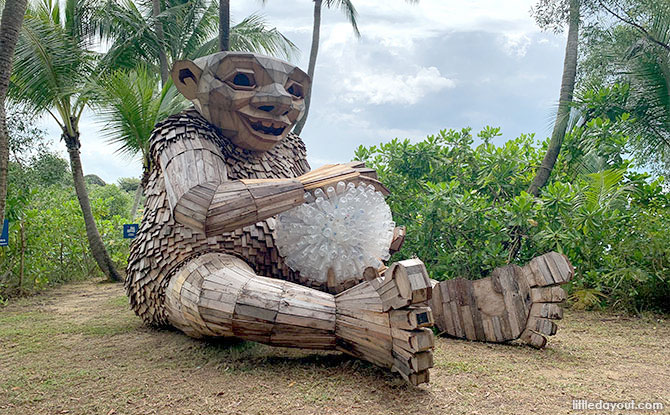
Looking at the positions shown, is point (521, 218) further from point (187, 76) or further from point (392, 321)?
point (187, 76)

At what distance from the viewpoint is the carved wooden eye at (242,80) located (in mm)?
2565

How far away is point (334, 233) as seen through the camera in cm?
234

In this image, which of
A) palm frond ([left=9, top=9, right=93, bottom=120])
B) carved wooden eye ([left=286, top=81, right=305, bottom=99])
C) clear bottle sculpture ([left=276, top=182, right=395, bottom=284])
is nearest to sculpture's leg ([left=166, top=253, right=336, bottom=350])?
clear bottle sculpture ([left=276, top=182, right=395, bottom=284])

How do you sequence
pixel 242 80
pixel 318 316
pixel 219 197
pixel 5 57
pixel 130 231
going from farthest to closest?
pixel 130 231, pixel 242 80, pixel 5 57, pixel 219 197, pixel 318 316

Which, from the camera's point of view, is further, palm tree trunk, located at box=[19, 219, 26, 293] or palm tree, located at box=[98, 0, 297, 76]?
palm tree, located at box=[98, 0, 297, 76]

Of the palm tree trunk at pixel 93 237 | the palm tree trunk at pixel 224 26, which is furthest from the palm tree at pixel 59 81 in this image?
the palm tree trunk at pixel 224 26

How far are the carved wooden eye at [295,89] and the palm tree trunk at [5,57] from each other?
1.51m

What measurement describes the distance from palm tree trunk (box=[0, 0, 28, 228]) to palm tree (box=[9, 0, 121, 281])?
4587mm

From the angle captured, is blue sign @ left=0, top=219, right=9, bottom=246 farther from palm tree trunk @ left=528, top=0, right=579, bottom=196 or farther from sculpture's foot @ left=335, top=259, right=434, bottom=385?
palm tree trunk @ left=528, top=0, right=579, bottom=196

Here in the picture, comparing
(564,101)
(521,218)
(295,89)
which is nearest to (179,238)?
(295,89)

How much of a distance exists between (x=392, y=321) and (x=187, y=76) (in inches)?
72.5

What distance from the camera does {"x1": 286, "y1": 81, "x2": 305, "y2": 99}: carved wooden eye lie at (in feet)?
9.02

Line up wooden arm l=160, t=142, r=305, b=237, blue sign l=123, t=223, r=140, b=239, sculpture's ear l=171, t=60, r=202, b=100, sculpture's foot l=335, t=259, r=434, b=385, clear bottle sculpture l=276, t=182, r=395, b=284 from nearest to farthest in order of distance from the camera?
1. sculpture's foot l=335, t=259, r=434, b=385
2. wooden arm l=160, t=142, r=305, b=237
3. clear bottle sculpture l=276, t=182, r=395, b=284
4. sculpture's ear l=171, t=60, r=202, b=100
5. blue sign l=123, t=223, r=140, b=239

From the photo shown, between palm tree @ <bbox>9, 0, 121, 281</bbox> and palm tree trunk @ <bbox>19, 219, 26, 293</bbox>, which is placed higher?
palm tree @ <bbox>9, 0, 121, 281</bbox>
